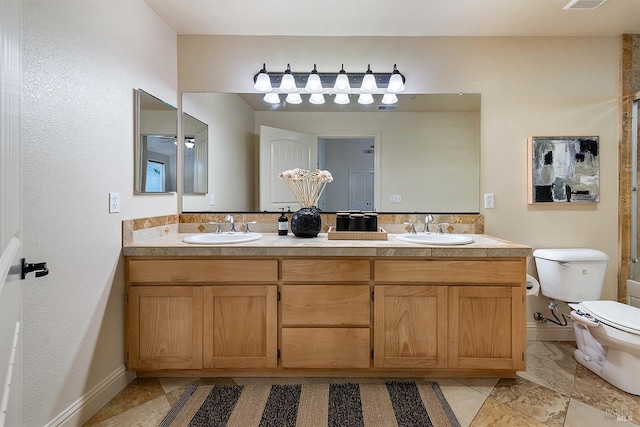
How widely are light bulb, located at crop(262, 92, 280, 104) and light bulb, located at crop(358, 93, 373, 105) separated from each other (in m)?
0.64

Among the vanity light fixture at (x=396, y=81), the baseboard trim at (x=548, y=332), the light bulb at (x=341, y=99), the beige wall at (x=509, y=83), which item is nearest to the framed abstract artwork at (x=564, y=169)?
the beige wall at (x=509, y=83)

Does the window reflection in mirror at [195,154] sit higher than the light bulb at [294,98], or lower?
lower

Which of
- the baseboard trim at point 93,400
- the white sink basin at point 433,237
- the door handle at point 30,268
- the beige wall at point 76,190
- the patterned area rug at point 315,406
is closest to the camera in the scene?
the door handle at point 30,268

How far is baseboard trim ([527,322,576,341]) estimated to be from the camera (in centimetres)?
245

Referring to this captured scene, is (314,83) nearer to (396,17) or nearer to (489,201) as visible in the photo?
(396,17)

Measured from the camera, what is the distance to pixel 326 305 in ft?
6.15

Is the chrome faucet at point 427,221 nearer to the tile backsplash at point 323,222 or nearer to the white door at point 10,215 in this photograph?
the tile backsplash at point 323,222

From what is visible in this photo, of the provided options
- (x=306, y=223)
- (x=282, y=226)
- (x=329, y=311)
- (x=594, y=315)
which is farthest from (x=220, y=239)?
(x=594, y=315)

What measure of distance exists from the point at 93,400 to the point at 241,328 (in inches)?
31.8

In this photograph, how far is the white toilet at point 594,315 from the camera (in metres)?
1.80

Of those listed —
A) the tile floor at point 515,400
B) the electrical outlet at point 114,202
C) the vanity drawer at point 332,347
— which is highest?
the electrical outlet at point 114,202

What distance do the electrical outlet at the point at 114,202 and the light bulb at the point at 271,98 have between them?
126 cm

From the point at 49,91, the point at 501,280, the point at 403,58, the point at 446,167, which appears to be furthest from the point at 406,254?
the point at 49,91

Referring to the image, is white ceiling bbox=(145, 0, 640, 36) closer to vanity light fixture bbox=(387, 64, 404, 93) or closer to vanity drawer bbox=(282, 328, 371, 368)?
vanity light fixture bbox=(387, 64, 404, 93)
